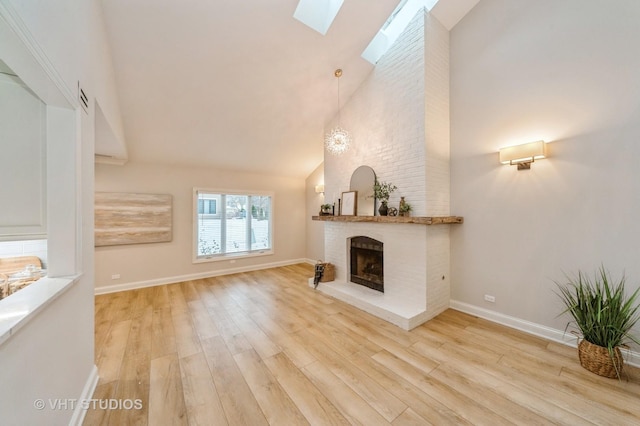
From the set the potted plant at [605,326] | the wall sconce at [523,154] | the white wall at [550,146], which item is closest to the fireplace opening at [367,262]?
the white wall at [550,146]

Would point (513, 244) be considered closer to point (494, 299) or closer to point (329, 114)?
point (494, 299)

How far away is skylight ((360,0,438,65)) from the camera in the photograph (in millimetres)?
3416

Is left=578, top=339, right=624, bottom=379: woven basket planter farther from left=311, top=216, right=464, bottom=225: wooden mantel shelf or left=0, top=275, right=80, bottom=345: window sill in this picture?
left=0, top=275, right=80, bottom=345: window sill

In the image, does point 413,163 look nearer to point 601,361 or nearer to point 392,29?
point 392,29

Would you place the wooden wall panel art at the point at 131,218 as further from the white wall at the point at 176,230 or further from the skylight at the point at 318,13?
the skylight at the point at 318,13

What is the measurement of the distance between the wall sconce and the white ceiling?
237 centimetres

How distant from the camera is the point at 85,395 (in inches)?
68.7

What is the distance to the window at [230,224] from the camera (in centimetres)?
517

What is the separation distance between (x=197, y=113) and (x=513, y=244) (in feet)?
16.0

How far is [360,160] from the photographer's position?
4109mm

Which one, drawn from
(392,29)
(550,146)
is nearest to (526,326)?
(550,146)

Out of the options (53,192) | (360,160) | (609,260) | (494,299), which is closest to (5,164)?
(53,192)

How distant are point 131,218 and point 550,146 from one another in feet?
21.0

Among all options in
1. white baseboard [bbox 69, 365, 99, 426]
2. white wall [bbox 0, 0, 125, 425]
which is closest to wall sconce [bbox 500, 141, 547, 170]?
white wall [bbox 0, 0, 125, 425]
